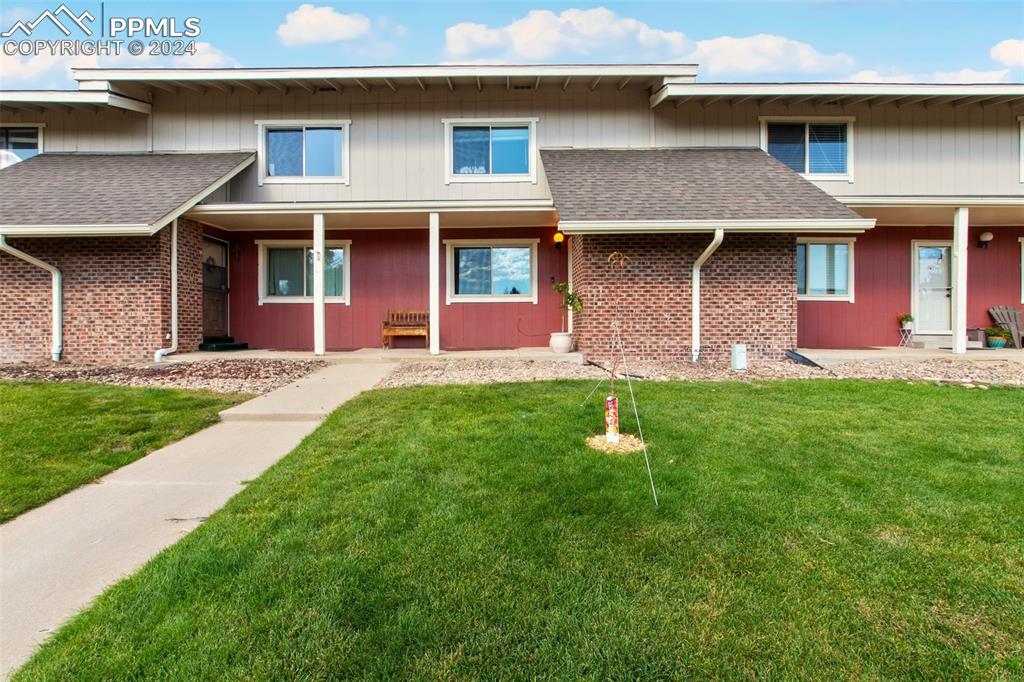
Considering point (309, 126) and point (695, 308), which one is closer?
point (695, 308)

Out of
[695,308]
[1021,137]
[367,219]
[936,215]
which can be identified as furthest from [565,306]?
[1021,137]

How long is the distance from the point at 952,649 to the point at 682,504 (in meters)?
1.22

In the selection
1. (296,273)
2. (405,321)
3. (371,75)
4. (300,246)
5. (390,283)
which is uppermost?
(371,75)

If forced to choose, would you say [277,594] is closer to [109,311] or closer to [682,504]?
[682,504]

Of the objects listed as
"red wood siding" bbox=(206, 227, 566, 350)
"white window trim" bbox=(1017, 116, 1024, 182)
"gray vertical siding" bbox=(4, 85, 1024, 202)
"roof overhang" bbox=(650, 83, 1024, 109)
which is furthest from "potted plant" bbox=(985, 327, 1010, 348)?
"red wood siding" bbox=(206, 227, 566, 350)

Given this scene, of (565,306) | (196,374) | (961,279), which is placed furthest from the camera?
(565,306)

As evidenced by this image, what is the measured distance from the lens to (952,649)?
5.63 feet

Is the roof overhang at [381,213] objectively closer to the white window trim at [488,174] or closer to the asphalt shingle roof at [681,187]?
the asphalt shingle roof at [681,187]

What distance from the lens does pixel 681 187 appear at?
899 centimetres

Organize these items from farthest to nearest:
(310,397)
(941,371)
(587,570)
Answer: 1. (941,371)
2. (310,397)
3. (587,570)

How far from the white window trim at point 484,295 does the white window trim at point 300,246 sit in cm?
210

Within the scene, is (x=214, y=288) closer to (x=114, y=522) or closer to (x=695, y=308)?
(x=114, y=522)

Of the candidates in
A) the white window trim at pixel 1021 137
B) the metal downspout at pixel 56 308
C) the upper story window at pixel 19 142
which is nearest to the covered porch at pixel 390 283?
the metal downspout at pixel 56 308

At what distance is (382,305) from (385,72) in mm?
4672
